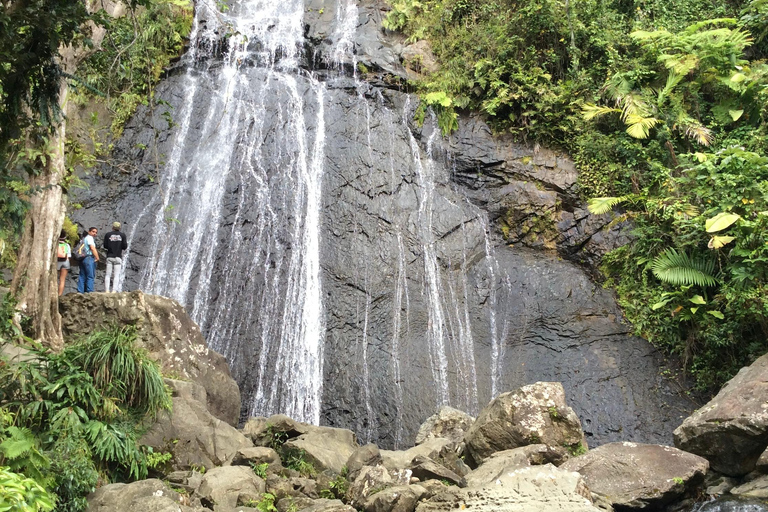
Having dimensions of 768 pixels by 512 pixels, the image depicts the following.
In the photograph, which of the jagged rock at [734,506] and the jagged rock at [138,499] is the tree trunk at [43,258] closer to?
the jagged rock at [138,499]

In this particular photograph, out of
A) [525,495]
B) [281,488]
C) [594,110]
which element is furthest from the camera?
[594,110]

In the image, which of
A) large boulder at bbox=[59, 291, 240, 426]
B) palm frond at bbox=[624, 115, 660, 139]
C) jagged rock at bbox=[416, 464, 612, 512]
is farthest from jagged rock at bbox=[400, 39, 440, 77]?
jagged rock at bbox=[416, 464, 612, 512]

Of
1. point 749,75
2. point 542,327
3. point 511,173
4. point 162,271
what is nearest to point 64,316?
point 162,271

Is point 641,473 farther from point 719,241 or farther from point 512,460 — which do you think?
point 719,241

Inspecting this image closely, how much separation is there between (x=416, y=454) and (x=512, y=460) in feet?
4.81

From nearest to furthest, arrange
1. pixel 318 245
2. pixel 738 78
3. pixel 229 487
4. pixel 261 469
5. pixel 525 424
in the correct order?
pixel 229 487 → pixel 261 469 → pixel 525 424 → pixel 738 78 → pixel 318 245

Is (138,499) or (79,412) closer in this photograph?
(138,499)

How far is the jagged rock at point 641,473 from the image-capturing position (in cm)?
617

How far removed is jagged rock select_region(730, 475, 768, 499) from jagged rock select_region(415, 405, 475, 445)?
343 cm

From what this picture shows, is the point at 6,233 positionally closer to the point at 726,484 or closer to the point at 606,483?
the point at 606,483

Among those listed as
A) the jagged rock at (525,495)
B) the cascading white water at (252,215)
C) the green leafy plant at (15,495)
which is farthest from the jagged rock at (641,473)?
the cascading white water at (252,215)

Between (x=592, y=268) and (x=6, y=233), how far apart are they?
32.1 ft

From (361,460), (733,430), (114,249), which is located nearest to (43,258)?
(114,249)

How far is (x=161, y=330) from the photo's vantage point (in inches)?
328
